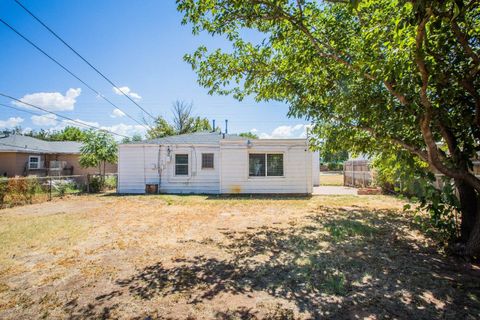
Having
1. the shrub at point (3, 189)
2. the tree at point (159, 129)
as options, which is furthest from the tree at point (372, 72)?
the tree at point (159, 129)

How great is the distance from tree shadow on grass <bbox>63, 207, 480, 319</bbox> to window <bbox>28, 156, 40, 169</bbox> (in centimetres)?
2323

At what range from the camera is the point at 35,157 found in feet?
72.1

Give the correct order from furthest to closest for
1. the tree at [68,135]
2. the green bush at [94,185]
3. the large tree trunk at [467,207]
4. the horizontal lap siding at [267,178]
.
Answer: the tree at [68,135] → the green bush at [94,185] → the horizontal lap siding at [267,178] → the large tree trunk at [467,207]

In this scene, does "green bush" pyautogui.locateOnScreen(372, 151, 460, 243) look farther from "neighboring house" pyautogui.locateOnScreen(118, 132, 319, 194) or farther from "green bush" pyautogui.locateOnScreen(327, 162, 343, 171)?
"green bush" pyautogui.locateOnScreen(327, 162, 343, 171)

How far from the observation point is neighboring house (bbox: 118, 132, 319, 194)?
13492 millimetres

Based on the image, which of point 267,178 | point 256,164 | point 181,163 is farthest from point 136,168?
point 267,178

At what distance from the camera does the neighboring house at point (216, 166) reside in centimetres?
1349

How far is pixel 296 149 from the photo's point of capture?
531 inches

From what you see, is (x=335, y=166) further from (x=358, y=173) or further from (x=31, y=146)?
(x=31, y=146)

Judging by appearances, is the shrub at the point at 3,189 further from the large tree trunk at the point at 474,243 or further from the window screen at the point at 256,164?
the large tree trunk at the point at 474,243

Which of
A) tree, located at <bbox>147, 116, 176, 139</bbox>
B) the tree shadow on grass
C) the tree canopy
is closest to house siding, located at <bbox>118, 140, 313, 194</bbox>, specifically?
the tree canopy

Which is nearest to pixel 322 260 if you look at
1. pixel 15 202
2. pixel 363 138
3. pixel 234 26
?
pixel 363 138

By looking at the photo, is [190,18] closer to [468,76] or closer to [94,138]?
[468,76]

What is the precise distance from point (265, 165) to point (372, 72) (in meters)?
10.1
